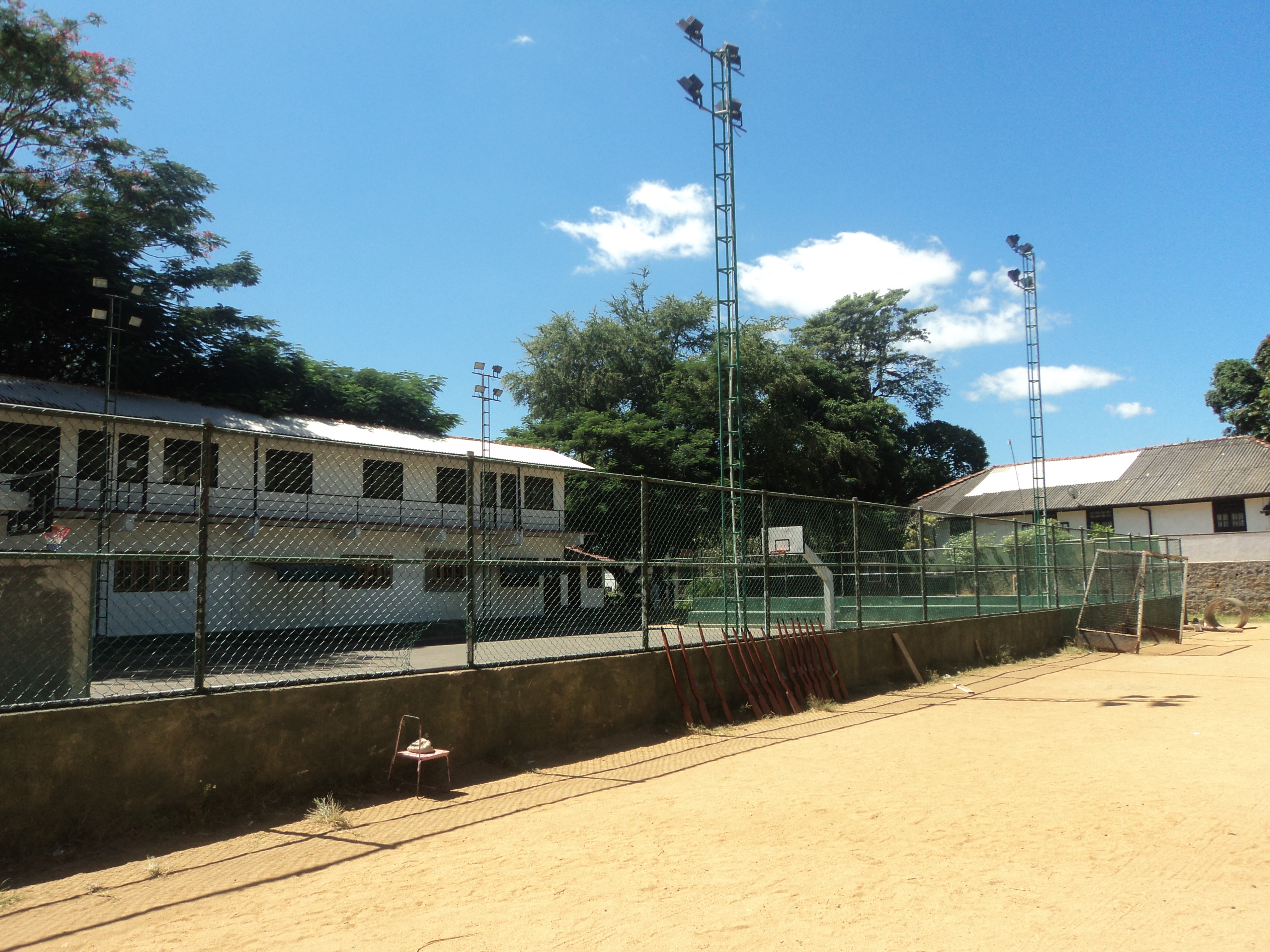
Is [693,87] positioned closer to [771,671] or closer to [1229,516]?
[771,671]

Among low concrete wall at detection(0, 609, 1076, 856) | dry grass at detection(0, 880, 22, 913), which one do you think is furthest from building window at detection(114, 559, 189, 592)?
dry grass at detection(0, 880, 22, 913)

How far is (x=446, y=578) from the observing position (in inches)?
327

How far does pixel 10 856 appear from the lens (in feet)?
14.0

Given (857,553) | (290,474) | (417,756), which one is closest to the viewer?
(417,756)

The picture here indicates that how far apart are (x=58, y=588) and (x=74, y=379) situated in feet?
95.7

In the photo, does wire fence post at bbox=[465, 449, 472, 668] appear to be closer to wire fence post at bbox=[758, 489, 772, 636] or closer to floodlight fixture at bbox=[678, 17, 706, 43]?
wire fence post at bbox=[758, 489, 772, 636]

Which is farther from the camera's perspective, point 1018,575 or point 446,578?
point 1018,575

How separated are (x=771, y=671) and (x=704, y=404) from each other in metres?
29.8

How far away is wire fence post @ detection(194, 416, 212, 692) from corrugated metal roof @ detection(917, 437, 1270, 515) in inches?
1239

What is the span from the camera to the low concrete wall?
4465mm

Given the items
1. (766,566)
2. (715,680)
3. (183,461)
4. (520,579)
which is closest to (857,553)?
(766,566)

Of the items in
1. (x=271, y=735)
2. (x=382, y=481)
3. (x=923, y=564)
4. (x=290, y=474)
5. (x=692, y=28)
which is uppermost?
(x=692, y=28)

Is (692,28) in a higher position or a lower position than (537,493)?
higher

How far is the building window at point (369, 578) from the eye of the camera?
6816 mm
